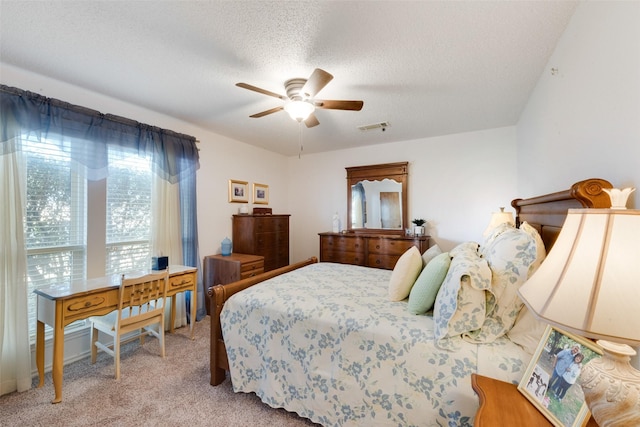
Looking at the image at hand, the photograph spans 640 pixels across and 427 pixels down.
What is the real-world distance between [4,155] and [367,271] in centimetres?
318

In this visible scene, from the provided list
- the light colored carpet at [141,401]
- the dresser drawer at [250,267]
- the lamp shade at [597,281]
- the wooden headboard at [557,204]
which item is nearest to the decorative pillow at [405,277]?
the wooden headboard at [557,204]

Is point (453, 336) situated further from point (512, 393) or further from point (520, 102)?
point (520, 102)

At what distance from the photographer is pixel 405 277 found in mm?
1888

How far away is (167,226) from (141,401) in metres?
→ 1.72

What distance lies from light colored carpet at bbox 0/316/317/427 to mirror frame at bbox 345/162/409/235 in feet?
9.71

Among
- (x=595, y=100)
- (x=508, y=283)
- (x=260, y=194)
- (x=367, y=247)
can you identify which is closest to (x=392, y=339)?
(x=508, y=283)

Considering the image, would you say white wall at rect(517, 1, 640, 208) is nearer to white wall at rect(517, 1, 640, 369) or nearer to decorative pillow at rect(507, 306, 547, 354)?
white wall at rect(517, 1, 640, 369)

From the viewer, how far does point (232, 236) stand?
389cm

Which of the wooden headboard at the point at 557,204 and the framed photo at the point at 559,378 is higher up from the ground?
the wooden headboard at the point at 557,204

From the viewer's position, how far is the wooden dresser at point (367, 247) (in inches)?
145

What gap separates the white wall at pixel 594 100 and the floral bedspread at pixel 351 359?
98cm

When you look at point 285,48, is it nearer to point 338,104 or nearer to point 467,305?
point 338,104

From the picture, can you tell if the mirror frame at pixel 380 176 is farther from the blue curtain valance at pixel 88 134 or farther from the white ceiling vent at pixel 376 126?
the blue curtain valance at pixel 88 134

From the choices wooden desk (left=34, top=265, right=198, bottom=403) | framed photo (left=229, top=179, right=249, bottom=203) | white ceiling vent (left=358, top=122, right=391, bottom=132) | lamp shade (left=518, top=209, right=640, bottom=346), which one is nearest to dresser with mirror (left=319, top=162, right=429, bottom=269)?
white ceiling vent (left=358, top=122, right=391, bottom=132)
